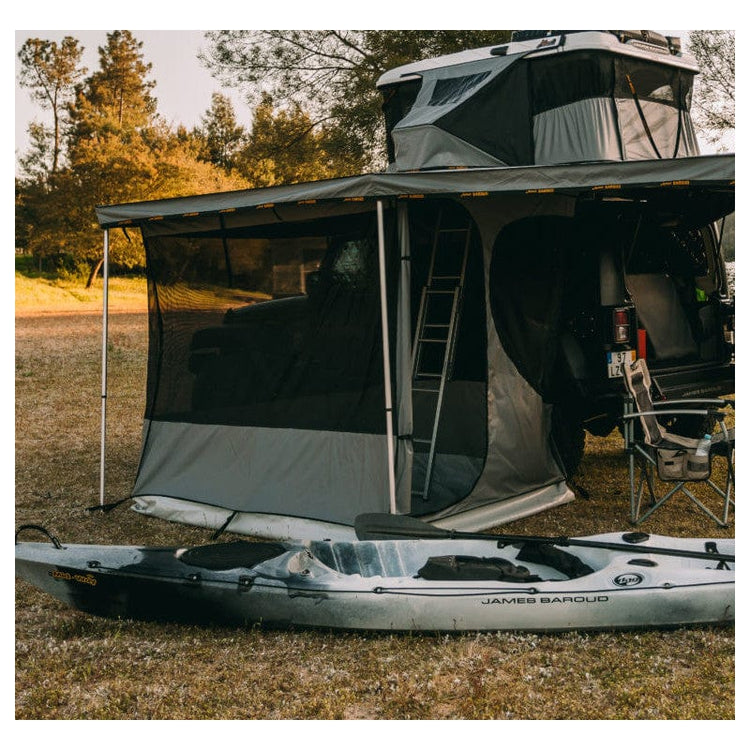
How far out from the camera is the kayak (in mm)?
4180

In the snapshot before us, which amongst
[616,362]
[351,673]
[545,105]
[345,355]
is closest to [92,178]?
[545,105]

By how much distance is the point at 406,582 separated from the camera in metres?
4.30

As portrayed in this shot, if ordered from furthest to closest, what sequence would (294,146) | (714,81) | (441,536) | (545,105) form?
(294,146), (714,81), (545,105), (441,536)

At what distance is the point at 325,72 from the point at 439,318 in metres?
9.46

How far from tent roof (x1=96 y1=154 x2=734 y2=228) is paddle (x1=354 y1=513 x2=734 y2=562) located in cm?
178

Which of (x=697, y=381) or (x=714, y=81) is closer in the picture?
(x=697, y=381)

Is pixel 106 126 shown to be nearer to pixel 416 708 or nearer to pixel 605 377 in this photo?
pixel 605 377

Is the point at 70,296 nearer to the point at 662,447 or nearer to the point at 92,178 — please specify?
the point at 92,178

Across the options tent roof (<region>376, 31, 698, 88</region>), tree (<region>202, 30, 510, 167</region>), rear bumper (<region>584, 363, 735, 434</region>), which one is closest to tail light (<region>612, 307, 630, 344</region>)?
rear bumper (<region>584, 363, 735, 434</region>)

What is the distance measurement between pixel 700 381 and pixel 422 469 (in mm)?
2145

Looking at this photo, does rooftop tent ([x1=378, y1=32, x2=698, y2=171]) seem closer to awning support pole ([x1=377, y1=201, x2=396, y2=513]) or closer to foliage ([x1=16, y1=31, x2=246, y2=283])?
awning support pole ([x1=377, y1=201, x2=396, y2=513])

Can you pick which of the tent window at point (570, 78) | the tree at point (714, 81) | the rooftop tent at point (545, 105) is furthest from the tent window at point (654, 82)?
the tree at point (714, 81)

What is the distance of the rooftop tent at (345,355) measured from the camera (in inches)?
217

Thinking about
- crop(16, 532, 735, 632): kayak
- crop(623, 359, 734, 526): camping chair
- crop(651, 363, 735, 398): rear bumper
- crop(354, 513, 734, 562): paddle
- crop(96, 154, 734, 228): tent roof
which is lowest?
crop(16, 532, 735, 632): kayak
